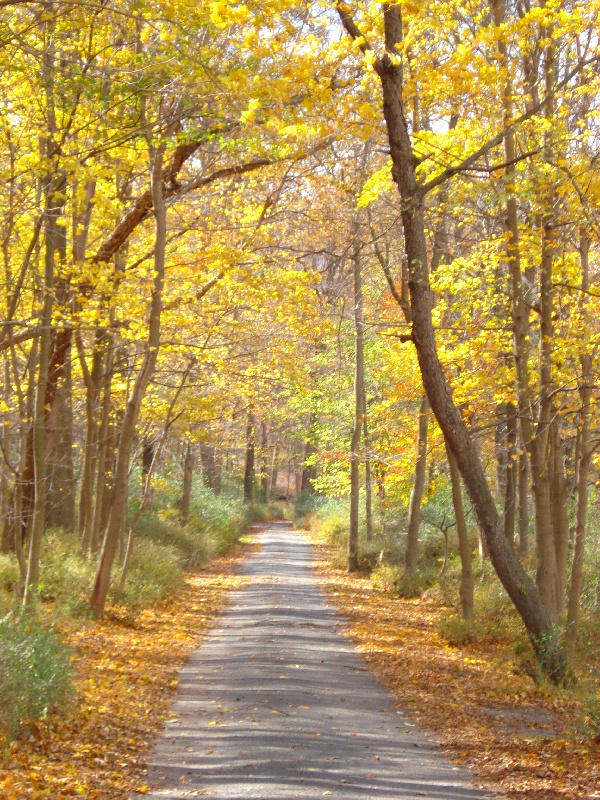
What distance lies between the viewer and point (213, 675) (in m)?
9.98

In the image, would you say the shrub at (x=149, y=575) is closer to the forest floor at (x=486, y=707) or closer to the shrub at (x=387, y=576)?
the forest floor at (x=486, y=707)

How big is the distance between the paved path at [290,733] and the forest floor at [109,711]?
0.23 meters

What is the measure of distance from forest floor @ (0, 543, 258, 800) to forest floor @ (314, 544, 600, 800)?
8.48 ft

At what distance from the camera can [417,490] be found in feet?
57.3

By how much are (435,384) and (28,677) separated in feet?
17.8

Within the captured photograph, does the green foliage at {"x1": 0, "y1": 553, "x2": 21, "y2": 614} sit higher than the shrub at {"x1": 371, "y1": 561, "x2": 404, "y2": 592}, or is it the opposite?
the green foliage at {"x1": 0, "y1": 553, "x2": 21, "y2": 614}

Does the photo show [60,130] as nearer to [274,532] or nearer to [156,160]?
[156,160]

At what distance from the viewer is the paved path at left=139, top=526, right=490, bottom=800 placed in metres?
5.97

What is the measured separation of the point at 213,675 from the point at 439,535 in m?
12.4

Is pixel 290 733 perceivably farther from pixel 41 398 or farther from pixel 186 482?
pixel 186 482

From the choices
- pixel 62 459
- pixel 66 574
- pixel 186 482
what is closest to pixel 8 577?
pixel 66 574

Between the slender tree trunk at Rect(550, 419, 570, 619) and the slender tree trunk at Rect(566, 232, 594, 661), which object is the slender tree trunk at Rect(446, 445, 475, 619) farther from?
the slender tree trunk at Rect(566, 232, 594, 661)

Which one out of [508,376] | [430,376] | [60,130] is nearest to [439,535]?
[508,376]

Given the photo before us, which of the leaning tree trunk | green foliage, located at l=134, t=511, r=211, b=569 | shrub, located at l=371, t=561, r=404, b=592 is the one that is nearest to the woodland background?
the leaning tree trunk
